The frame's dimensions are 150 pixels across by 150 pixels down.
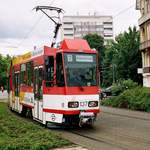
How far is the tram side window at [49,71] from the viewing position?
19.9m

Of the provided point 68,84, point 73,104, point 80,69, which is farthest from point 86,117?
point 80,69

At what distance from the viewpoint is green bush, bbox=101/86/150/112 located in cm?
3331

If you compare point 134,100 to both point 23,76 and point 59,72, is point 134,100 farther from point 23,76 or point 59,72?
point 59,72

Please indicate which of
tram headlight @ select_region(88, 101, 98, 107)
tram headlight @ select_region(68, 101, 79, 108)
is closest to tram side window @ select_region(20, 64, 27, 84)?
tram headlight @ select_region(88, 101, 98, 107)

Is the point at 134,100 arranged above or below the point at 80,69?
below

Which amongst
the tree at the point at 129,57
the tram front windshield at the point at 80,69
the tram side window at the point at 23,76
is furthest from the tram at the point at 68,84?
the tree at the point at 129,57

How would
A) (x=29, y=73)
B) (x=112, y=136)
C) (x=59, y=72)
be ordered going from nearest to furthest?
(x=112, y=136)
(x=59, y=72)
(x=29, y=73)

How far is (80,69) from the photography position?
19453 millimetres

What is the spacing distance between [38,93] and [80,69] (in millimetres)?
2957

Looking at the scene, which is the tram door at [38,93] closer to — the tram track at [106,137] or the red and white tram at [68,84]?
the red and white tram at [68,84]

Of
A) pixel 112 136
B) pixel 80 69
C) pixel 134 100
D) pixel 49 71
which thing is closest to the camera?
pixel 112 136

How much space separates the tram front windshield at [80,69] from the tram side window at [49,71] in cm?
85

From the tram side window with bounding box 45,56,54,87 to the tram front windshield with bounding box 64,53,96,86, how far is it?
33.4 inches

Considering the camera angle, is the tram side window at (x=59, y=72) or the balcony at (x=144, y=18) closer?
the tram side window at (x=59, y=72)
